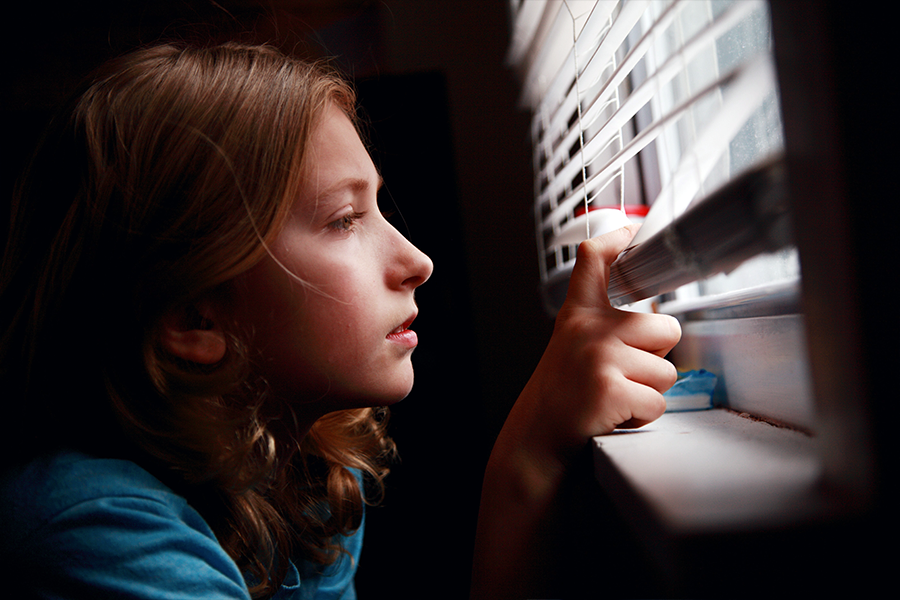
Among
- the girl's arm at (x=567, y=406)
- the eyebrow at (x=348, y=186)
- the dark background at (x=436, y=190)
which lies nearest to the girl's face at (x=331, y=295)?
the eyebrow at (x=348, y=186)

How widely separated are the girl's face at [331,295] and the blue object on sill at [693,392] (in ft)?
0.95

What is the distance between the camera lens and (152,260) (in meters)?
0.53

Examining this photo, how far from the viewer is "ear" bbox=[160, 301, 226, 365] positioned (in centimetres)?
55

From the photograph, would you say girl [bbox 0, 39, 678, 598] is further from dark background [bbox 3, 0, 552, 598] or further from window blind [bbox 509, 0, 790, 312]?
dark background [bbox 3, 0, 552, 598]

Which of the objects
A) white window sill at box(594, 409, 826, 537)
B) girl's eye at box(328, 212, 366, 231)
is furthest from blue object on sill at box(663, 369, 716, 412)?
girl's eye at box(328, 212, 366, 231)

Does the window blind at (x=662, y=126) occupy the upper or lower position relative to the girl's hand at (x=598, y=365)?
upper

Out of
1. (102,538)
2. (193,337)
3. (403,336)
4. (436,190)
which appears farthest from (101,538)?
(436,190)

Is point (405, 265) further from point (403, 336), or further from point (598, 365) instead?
point (598, 365)

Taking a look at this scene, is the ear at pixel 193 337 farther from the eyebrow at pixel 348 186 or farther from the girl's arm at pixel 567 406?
the girl's arm at pixel 567 406

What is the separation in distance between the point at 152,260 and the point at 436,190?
48cm

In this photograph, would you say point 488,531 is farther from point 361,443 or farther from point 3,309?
point 3,309

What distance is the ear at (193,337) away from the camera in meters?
0.55

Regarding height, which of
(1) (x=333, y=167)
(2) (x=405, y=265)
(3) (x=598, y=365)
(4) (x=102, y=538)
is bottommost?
(4) (x=102, y=538)

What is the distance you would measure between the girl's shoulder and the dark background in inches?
18.6
